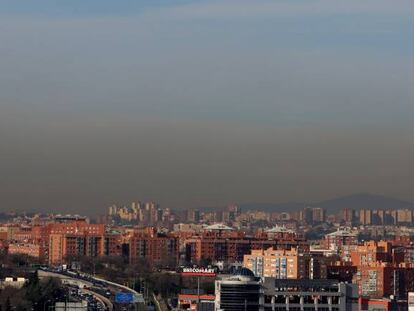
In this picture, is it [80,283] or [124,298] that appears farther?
[80,283]

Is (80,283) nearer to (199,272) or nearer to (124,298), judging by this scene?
(199,272)

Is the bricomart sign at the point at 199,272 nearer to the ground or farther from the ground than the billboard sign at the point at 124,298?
farther from the ground

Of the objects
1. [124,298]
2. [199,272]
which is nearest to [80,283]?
[199,272]

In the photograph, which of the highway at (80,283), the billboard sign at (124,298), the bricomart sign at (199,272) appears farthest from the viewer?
the bricomart sign at (199,272)

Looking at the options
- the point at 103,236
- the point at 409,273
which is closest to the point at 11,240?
the point at 103,236

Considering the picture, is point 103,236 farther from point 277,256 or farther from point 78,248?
point 277,256

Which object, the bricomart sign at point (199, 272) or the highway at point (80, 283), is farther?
the bricomart sign at point (199, 272)

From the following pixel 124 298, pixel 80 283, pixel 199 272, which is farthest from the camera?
pixel 199 272

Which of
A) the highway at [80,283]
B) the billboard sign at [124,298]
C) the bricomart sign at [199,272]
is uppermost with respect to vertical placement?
the bricomart sign at [199,272]

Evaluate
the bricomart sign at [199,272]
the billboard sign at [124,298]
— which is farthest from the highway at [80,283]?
the bricomart sign at [199,272]

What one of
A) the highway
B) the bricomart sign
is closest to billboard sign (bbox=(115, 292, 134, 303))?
the highway

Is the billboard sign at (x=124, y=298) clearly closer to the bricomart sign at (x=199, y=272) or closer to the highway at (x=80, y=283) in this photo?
the highway at (x=80, y=283)

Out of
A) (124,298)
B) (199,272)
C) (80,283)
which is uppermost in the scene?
(199,272)
